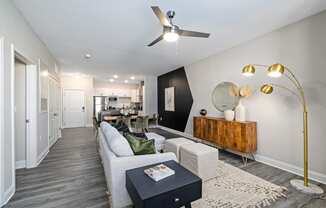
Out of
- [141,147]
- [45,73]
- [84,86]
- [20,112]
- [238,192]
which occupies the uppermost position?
[84,86]

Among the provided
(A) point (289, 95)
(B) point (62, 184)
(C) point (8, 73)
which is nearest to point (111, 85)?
(C) point (8, 73)

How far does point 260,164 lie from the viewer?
3318 mm

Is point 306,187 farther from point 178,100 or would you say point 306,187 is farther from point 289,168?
point 178,100

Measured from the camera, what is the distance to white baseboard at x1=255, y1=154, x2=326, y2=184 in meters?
2.57

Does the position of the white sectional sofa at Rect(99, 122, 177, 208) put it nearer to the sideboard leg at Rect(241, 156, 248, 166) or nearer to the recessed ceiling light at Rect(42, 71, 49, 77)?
the sideboard leg at Rect(241, 156, 248, 166)

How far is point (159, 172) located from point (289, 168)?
285 centimetres

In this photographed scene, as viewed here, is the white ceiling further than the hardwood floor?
Yes

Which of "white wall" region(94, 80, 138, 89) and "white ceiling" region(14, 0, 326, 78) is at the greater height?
"white ceiling" region(14, 0, 326, 78)

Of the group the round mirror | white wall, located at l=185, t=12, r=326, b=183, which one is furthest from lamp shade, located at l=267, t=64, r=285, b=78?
the round mirror

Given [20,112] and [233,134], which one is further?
[233,134]

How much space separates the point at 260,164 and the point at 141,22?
12.5 ft

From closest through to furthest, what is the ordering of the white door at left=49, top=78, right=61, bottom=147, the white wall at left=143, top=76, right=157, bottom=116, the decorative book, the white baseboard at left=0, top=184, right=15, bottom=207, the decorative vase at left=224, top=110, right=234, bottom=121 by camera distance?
the decorative book → the white baseboard at left=0, top=184, right=15, bottom=207 → the decorative vase at left=224, top=110, right=234, bottom=121 → the white door at left=49, top=78, right=61, bottom=147 → the white wall at left=143, top=76, right=157, bottom=116

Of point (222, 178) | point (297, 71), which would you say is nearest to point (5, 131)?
point (222, 178)

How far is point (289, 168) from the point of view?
117 inches
